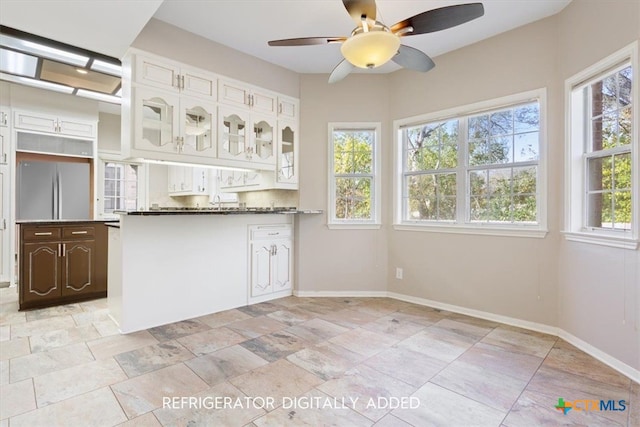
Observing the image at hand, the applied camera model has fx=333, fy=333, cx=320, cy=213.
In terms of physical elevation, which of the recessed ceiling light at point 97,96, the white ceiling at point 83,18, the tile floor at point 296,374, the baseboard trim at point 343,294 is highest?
the recessed ceiling light at point 97,96

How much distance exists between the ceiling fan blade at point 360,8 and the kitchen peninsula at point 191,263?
208 cm

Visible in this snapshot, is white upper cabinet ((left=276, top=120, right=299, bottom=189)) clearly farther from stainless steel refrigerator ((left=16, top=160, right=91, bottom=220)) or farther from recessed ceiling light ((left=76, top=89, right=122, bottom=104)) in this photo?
stainless steel refrigerator ((left=16, top=160, right=91, bottom=220))

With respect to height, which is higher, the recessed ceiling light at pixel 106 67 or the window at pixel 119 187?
the recessed ceiling light at pixel 106 67

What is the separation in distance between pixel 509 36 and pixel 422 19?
1.79 meters

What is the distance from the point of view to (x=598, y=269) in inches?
101

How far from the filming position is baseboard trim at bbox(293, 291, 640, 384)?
235 cm

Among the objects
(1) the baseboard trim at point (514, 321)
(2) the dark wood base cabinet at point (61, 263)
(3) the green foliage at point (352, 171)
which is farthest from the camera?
(3) the green foliage at point (352, 171)

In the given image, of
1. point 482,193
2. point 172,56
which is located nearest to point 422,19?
point 482,193

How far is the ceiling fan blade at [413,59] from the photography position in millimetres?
2426

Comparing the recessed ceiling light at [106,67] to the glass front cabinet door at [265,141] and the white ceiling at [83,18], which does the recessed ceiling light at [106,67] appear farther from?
the glass front cabinet door at [265,141]

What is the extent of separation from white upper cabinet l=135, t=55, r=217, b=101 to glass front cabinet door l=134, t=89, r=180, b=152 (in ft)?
0.35

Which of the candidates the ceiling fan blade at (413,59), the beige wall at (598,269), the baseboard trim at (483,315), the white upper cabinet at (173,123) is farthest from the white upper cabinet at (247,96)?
the beige wall at (598,269)

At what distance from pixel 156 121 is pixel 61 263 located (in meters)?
2.03

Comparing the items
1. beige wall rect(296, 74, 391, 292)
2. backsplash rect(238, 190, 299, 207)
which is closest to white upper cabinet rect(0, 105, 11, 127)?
backsplash rect(238, 190, 299, 207)
